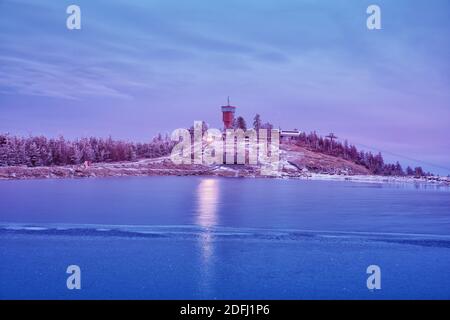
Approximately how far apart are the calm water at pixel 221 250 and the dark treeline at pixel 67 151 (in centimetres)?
3805

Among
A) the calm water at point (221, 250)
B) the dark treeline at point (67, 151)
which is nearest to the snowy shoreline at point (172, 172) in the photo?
the dark treeline at point (67, 151)

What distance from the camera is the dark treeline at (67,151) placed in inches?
2292

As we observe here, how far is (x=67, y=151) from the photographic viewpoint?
208ft

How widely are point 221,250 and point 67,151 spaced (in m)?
54.1

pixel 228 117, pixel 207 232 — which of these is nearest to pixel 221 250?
pixel 207 232

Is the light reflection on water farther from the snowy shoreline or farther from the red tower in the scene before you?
the red tower

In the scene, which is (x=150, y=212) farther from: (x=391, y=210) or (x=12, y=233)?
(x=391, y=210)

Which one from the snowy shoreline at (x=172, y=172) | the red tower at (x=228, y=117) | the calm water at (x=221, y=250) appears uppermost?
the red tower at (x=228, y=117)

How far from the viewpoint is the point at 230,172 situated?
5934cm

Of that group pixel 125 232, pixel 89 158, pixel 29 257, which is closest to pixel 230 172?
pixel 89 158

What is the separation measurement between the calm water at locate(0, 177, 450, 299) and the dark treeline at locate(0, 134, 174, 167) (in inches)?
1498

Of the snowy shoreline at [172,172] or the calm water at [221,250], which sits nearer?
→ the calm water at [221,250]

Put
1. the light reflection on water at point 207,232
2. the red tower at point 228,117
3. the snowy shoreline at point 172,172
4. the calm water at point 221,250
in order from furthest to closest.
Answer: the red tower at point 228,117, the snowy shoreline at point 172,172, the light reflection on water at point 207,232, the calm water at point 221,250

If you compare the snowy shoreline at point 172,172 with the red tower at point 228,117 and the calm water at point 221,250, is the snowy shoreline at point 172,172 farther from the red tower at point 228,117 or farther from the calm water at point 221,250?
the calm water at point 221,250
